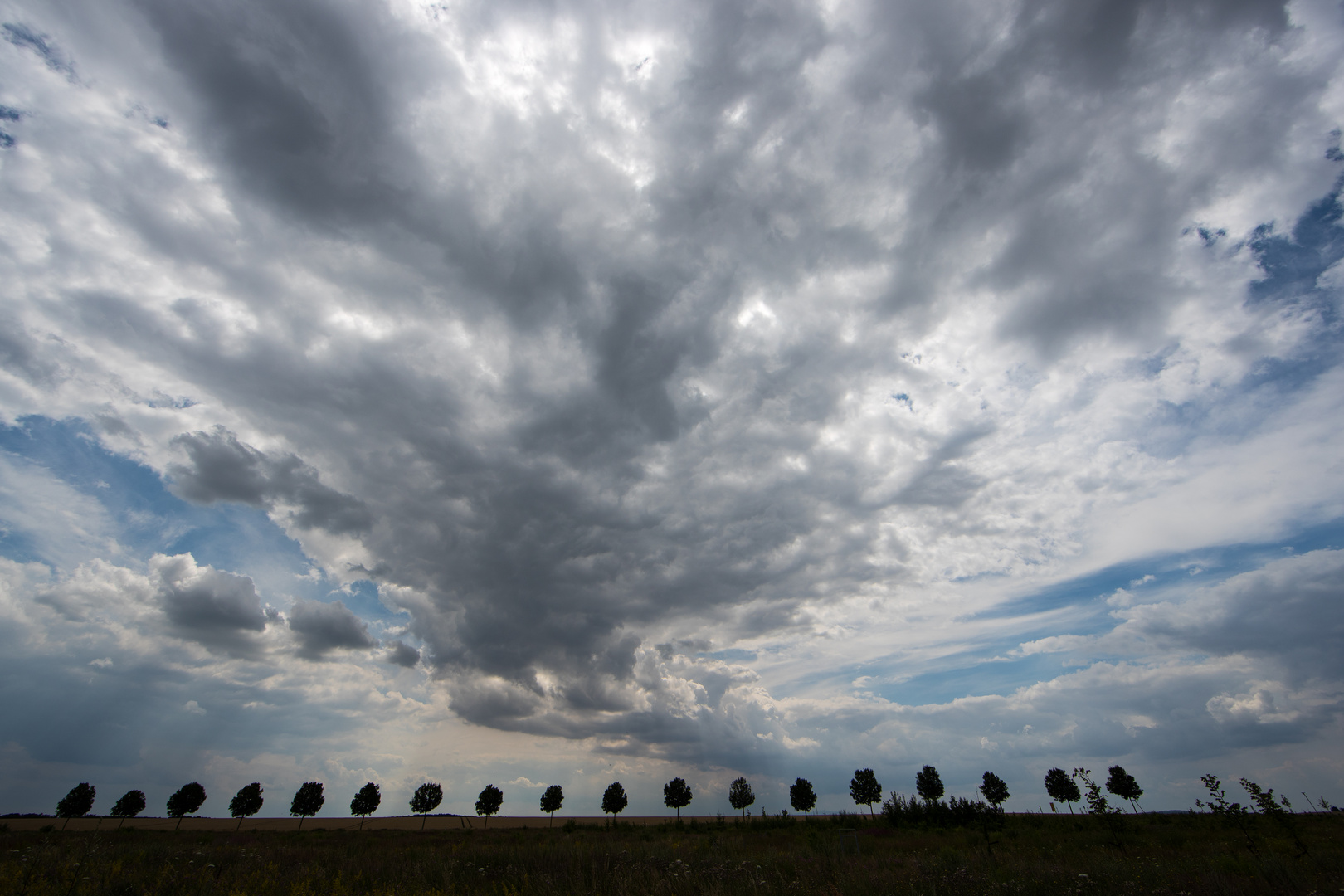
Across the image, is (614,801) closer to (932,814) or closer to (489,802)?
(489,802)

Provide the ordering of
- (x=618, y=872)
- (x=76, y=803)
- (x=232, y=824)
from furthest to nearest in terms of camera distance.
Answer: (x=232, y=824)
(x=76, y=803)
(x=618, y=872)

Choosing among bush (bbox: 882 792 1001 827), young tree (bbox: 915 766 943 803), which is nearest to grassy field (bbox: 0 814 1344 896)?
bush (bbox: 882 792 1001 827)

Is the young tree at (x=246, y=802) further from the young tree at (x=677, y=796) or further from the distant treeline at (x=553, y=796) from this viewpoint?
the young tree at (x=677, y=796)

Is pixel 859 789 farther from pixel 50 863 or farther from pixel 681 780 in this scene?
pixel 50 863

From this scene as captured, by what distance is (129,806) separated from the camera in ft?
316

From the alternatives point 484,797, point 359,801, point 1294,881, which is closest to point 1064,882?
point 1294,881

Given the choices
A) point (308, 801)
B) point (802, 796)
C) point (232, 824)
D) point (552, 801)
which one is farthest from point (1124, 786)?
point (232, 824)

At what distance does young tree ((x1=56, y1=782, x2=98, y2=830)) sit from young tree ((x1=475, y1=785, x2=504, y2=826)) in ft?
209

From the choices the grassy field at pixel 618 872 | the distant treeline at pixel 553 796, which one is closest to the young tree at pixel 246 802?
the distant treeline at pixel 553 796

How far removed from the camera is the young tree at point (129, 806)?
314 ft

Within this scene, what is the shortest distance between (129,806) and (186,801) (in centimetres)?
1299

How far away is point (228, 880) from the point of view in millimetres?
16109

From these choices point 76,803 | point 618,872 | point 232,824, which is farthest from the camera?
point 232,824

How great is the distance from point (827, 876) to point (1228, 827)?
1886 inches
